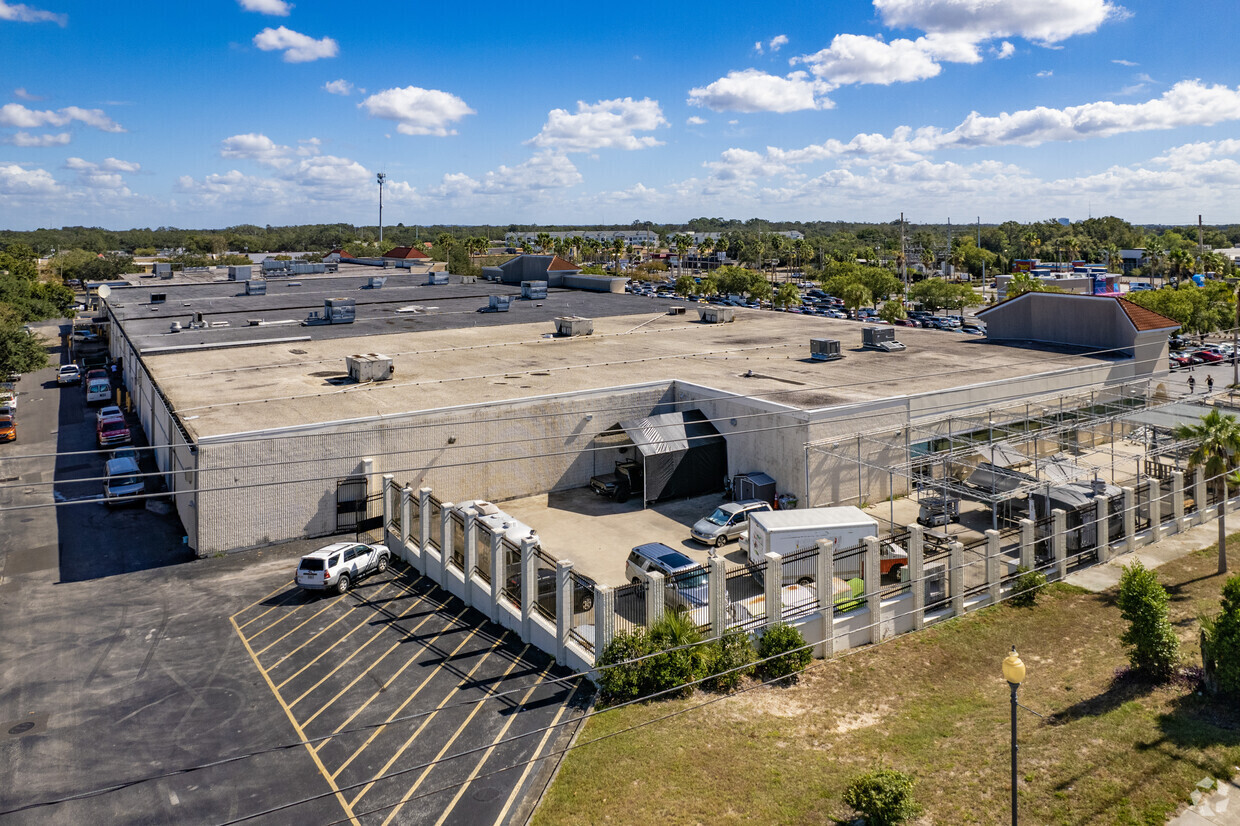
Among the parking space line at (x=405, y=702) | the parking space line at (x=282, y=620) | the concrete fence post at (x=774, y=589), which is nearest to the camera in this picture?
the parking space line at (x=405, y=702)

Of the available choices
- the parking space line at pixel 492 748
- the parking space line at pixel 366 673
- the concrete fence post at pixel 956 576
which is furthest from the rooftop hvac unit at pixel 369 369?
the concrete fence post at pixel 956 576

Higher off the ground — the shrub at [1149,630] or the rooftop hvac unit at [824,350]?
the rooftop hvac unit at [824,350]

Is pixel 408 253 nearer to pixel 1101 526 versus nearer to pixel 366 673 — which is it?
pixel 366 673

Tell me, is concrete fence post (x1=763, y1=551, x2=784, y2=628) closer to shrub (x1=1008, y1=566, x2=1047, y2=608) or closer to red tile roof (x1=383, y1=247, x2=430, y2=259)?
shrub (x1=1008, y1=566, x2=1047, y2=608)

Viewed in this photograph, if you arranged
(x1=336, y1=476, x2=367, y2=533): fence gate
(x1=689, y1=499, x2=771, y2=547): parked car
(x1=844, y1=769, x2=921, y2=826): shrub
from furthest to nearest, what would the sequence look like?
(x1=336, y1=476, x2=367, y2=533): fence gate < (x1=689, y1=499, x2=771, y2=547): parked car < (x1=844, y1=769, x2=921, y2=826): shrub

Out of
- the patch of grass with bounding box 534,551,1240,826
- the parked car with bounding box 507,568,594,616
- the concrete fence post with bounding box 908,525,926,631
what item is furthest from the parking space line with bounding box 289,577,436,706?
the concrete fence post with bounding box 908,525,926,631

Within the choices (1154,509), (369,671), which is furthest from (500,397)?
(1154,509)

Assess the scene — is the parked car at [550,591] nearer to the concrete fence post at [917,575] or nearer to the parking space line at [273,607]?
the parking space line at [273,607]
